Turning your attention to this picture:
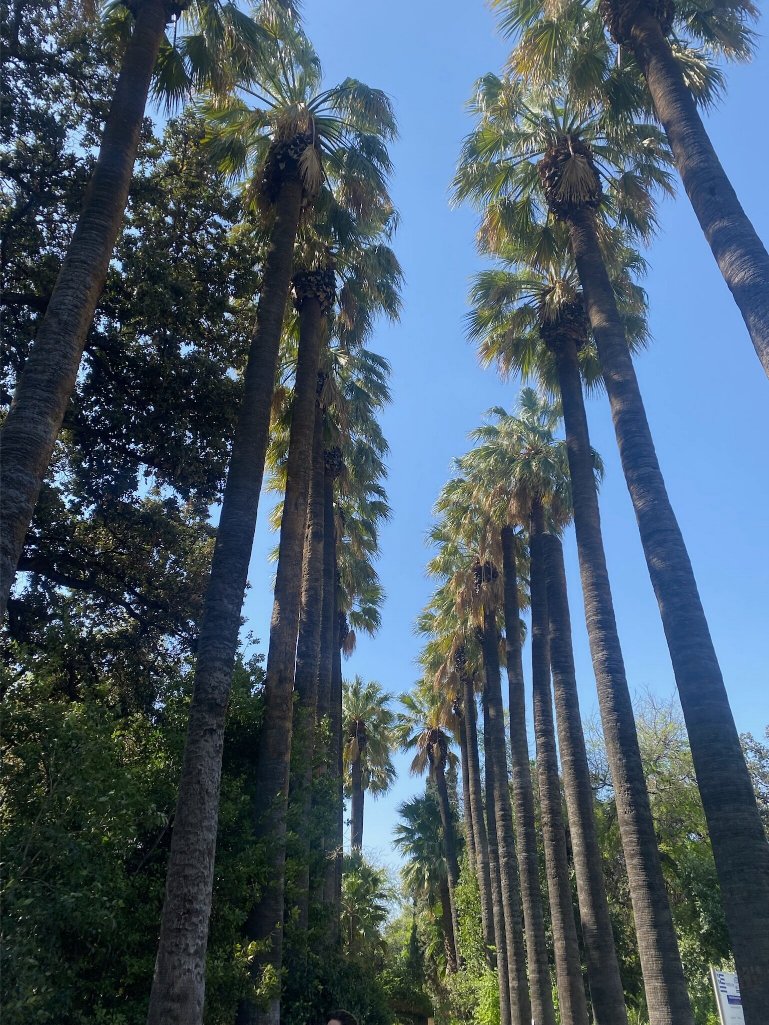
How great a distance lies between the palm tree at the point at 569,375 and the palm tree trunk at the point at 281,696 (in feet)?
14.7

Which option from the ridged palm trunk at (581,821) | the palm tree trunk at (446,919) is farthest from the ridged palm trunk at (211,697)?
the palm tree trunk at (446,919)

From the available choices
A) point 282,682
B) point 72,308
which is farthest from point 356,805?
point 72,308

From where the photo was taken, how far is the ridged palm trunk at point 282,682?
9.86 metres

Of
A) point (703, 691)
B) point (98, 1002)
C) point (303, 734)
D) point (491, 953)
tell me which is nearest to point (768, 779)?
point (491, 953)

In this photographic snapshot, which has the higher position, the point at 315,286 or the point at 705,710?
the point at 315,286

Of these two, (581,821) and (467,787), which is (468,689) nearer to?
(467,787)

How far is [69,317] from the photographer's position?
8133 mm

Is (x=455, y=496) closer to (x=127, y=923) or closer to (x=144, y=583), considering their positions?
(x=144, y=583)

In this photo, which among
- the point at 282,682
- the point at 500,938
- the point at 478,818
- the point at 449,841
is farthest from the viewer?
the point at 449,841

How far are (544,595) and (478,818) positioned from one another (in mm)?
12633

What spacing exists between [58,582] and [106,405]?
3.33m

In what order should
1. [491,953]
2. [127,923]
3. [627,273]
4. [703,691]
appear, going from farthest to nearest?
[491,953], [627,273], [127,923], [703,691]

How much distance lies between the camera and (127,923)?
8.80 m

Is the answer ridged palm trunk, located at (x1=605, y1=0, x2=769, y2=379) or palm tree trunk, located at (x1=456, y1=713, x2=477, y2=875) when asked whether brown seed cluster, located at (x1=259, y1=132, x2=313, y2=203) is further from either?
palm tree trunk, located at (x1=456, y1=713, x2=477, y2=875)
